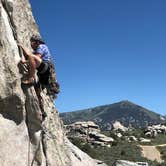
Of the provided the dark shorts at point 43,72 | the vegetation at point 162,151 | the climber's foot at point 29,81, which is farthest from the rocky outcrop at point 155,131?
the climber's foot at point 29,81

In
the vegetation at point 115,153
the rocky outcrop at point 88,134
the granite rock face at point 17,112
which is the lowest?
the granite rock face at point 17,112

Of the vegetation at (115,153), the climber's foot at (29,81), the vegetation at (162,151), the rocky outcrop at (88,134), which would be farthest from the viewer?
the rocky outcrop at (88,134)

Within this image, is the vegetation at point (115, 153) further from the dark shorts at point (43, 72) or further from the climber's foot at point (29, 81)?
the climber's foot at point (29, 81)

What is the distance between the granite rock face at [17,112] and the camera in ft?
42.9

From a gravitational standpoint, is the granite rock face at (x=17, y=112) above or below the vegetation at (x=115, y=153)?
below

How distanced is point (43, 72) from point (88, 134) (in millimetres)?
91214

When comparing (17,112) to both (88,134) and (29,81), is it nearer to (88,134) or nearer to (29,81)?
(29,81)

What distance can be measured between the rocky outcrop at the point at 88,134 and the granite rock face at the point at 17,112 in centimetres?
8166

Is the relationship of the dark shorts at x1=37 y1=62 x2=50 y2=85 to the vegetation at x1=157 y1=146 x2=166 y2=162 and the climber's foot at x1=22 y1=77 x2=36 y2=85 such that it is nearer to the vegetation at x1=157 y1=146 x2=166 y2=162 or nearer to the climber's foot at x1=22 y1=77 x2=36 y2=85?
the climber's foot at x1=22 y1=77 x2=36 y2=85

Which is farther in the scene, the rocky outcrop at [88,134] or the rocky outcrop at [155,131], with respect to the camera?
the rocky outcrop at [155,131]

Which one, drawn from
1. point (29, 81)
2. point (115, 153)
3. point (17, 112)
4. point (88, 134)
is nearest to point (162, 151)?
point (115, 153)

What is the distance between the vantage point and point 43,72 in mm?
14594

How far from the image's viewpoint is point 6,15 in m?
14.3

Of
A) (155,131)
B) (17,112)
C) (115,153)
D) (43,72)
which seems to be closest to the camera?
(17,112)
